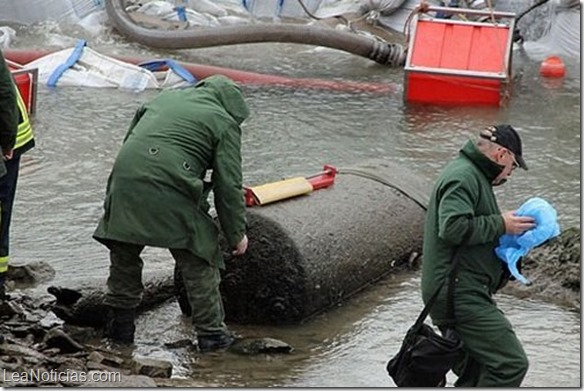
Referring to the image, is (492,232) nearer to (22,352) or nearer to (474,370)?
(474,370)

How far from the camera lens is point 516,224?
18.1 feet

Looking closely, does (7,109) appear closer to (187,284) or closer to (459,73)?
(187,284)

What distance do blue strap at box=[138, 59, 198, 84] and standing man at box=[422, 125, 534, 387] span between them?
377 inches

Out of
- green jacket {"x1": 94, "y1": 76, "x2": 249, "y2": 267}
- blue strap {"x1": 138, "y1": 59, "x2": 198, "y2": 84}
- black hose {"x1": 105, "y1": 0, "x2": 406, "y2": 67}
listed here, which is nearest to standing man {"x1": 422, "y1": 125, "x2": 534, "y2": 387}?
green jacket {"x1": 94, "y1": 76, "x2": 249, "y2": 267}

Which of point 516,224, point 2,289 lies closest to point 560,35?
point 2,289

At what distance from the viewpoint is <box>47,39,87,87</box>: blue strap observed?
14.8 m

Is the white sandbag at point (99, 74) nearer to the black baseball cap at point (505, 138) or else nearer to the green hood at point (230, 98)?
the green hood at point (230, 98)

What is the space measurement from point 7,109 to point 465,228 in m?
2.74

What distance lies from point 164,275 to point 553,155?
571 cm

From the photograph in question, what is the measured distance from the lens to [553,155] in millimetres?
12266

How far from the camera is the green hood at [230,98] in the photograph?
21.7 feet

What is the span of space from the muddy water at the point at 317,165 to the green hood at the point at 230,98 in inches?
51.3

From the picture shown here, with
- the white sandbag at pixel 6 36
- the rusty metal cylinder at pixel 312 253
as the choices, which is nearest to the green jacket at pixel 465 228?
the rusty metal cylinder at pixel 312 253

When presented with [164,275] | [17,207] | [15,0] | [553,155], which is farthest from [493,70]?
[15,0]
